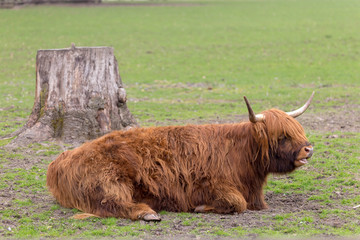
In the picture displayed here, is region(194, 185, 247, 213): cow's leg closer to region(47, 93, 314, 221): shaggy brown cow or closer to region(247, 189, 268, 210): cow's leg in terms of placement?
region(47, 93, 314, 221): shaggy brown cow

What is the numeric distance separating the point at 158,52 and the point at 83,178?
1603cm

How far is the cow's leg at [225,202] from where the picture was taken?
5.93m

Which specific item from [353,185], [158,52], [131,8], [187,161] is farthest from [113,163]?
[131,8]

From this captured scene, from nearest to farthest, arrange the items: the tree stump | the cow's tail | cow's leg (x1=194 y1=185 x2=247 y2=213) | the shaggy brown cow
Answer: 1. the cow's tail
2. the shaggy brown cow
3. cow's leg (x1=194 y1=185 x2=247 y2=213)
4. the tree stump

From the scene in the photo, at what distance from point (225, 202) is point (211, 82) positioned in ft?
34.6

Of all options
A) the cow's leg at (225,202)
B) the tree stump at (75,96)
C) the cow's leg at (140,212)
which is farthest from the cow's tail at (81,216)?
the tree stump at (75,96)

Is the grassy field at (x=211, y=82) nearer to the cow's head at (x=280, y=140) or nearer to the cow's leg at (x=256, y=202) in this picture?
the cow's leg at (x=256, y=202)

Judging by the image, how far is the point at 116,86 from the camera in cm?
881

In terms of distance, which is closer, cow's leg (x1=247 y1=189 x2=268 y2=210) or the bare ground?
the bare ground

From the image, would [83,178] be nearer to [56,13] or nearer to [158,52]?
[158,52]

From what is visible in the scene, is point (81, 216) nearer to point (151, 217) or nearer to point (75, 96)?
point (151, 217)

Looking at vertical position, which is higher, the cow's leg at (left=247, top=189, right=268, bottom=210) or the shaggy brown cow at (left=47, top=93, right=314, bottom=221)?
the shaggy brown cow at (left=47, top=93, right=314, bottom=221)

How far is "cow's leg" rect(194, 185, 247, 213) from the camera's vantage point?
233 inches

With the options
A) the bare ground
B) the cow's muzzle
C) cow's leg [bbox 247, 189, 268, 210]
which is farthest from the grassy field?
the cow's muzzle
